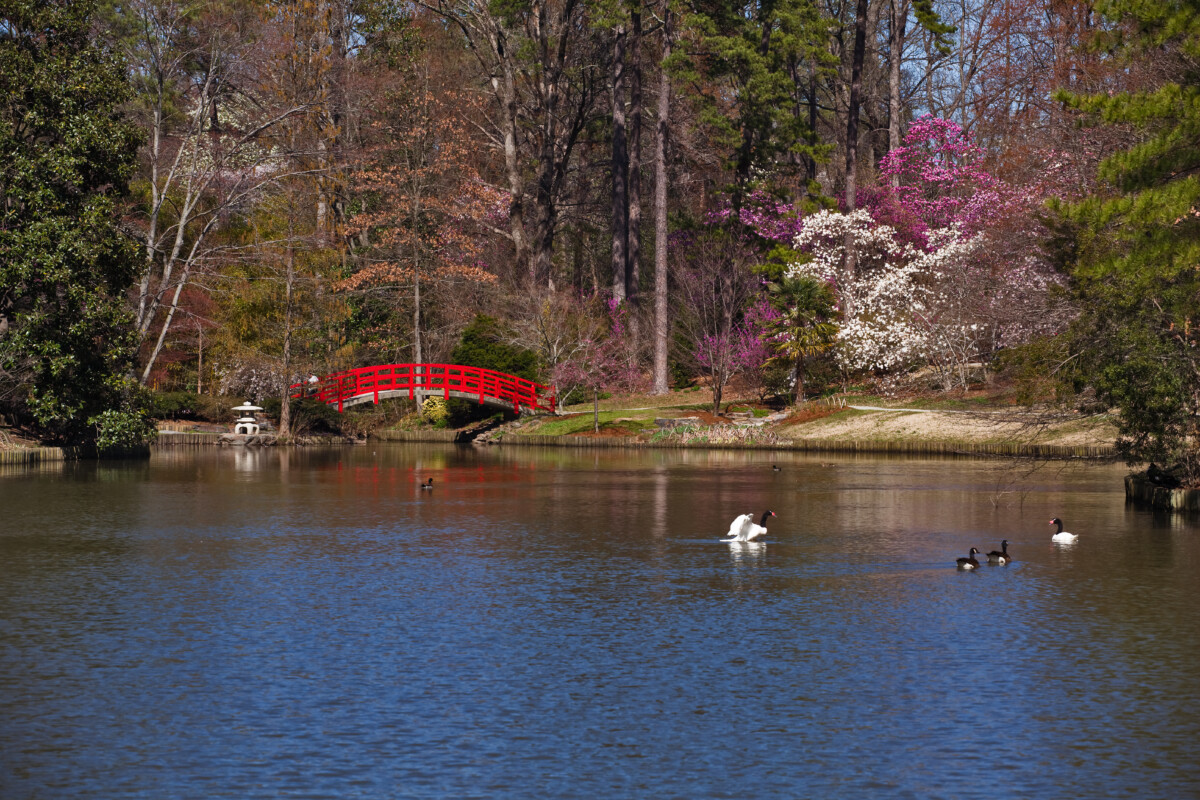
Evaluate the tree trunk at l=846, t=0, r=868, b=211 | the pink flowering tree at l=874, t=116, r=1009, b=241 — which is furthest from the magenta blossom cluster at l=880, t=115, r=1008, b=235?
the tree trunk at l=846, t=0, r=868, b=211

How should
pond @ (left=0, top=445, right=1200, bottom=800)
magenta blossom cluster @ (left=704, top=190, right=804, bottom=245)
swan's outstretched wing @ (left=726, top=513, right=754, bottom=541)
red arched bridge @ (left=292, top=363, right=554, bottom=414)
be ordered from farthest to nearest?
magenta blossom cluster @ (left=704, top=190, right=804, bottom=245)
red arched bridge @ (left=292, top=363, right=554, bottom=414)
swan's outstretched wing @ (left=726, top=513, right=754, bottom=541)
pond @ (left=0, top=445, right=1200, bottom=800)

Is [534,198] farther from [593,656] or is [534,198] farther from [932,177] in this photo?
[593,656]

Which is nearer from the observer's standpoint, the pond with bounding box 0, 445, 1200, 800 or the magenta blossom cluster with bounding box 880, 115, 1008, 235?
the pond with bounding box 0, 445, 1200, 800

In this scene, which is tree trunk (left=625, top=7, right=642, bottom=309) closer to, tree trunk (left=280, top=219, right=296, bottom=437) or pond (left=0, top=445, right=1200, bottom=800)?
tree trunk (left=280, top=219, right=296, bottom=437)

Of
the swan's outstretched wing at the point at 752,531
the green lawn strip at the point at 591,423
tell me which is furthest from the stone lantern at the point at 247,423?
the swan's outstretched wing at the point at 752,531

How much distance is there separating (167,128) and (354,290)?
489 inches

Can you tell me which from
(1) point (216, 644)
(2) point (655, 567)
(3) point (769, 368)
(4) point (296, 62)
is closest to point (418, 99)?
(4) point (296, 62)

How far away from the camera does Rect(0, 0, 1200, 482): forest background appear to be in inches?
1537

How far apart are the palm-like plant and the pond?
24262mm

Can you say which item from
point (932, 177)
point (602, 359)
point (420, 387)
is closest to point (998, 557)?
point (420, 387)

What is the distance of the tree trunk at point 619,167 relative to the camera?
195 ft

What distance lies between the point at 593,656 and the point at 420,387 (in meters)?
40.4

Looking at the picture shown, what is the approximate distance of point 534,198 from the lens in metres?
64.1

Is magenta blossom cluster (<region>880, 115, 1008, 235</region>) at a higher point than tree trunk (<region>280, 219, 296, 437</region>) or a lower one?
higher
